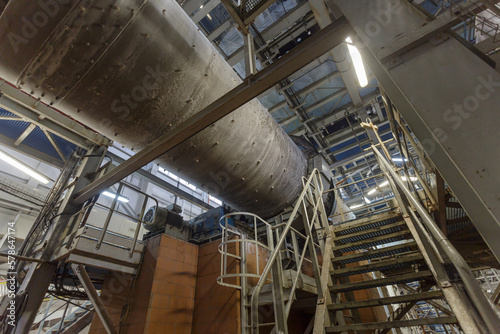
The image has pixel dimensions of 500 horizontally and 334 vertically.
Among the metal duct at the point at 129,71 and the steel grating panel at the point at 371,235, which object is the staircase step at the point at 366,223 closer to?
the steel grating panel at the point at 371,235

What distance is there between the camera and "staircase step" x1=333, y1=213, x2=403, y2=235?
138 inches

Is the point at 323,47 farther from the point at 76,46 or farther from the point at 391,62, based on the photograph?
the point at 76,46

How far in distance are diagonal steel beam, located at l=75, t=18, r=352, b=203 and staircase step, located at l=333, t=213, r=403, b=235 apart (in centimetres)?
261

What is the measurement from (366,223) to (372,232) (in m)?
0.17

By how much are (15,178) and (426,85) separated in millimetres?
11823

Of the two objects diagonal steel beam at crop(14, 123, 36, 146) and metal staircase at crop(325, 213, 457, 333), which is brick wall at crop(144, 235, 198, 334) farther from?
diagonal steel beam at crop(14, 123, 36, 146)

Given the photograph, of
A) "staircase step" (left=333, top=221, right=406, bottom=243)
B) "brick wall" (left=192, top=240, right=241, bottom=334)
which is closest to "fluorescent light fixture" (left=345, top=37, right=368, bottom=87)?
"staircase step" (left=333, top=221, right=406, bottom=243)

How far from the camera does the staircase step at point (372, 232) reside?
3381mm

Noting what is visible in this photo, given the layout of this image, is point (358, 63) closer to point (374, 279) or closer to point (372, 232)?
point (372, 232)

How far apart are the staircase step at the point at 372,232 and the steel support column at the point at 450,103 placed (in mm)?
2413

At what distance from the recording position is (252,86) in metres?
2.30

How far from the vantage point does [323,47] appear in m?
2.07

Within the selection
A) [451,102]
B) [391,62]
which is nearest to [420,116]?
[451,102]

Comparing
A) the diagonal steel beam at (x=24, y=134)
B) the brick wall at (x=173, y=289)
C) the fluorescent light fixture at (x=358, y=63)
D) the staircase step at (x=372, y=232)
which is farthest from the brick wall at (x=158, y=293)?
the fluorescent light fixture at (x=358, y=63)
